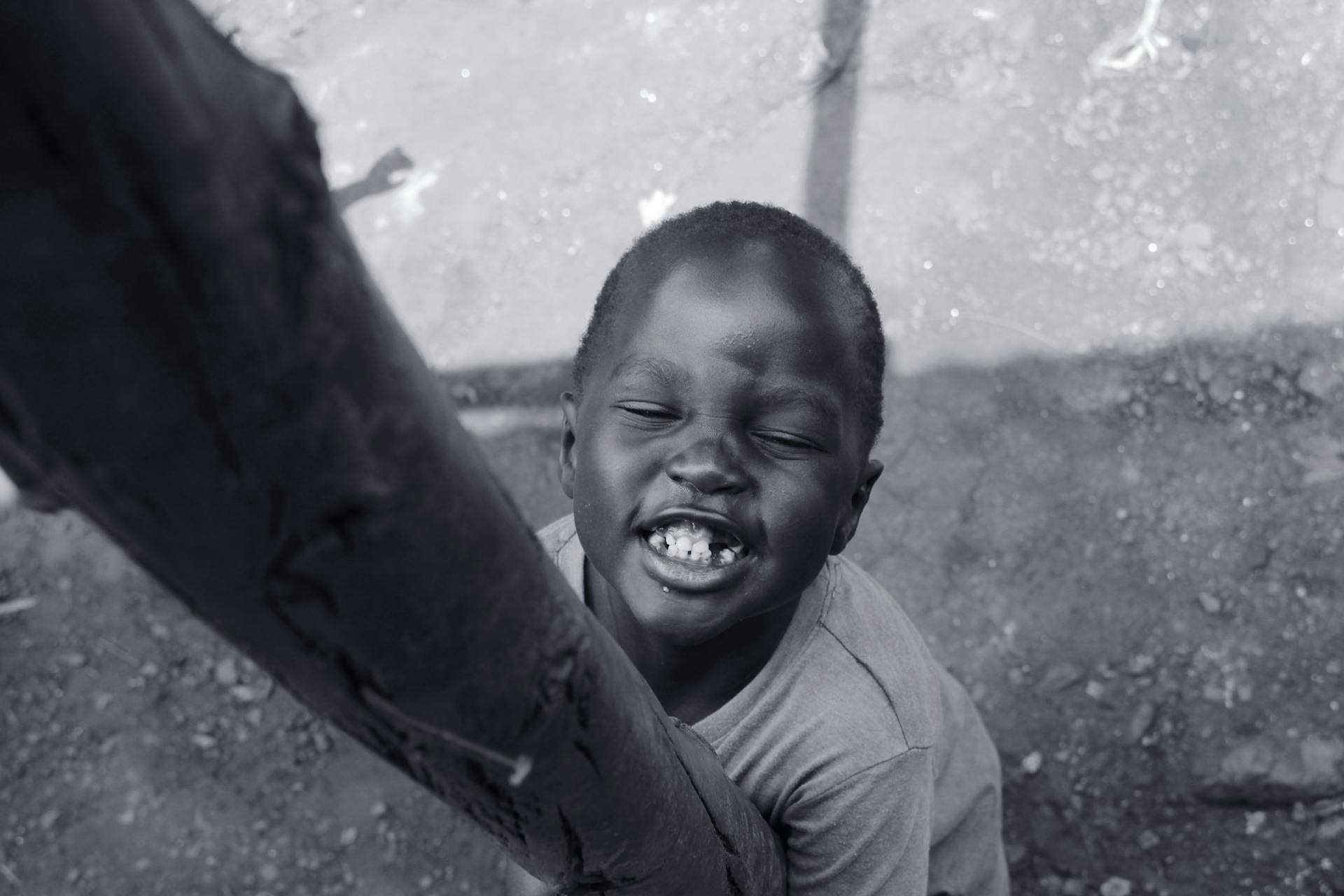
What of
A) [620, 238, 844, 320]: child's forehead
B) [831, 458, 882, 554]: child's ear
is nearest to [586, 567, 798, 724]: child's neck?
[831, 458, 882, 554]: child's ear

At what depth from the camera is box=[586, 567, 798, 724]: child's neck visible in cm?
157

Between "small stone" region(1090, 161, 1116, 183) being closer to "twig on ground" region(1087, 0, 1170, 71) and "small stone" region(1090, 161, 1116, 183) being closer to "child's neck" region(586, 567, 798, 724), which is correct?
"twig on ground" region(1087, 0, 1170, 71)

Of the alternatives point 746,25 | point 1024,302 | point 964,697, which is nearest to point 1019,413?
point 1024,302

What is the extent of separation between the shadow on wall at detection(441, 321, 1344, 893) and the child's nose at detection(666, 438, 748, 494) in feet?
3.82

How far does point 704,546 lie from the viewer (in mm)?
1338

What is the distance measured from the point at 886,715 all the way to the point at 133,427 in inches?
51.8

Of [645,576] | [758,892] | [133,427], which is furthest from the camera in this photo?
[645,576]

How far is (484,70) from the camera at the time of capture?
340 centimetres

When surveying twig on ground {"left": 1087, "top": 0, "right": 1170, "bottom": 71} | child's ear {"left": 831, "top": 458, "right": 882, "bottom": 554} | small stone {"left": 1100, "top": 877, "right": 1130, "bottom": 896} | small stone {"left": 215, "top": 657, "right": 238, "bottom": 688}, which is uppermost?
child's ear {"left": 831, "top": 458, "right": 882, "bottom": 554}

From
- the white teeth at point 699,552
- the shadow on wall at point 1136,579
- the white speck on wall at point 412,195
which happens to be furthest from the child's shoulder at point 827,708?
the white speck on wall at point 412,195

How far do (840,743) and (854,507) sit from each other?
32 cm

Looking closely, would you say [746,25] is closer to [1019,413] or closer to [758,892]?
[1019,413]

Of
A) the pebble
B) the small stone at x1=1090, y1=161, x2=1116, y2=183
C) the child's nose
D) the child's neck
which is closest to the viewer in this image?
the child's nose

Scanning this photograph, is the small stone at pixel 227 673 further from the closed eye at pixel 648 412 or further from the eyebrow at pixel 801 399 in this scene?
the eyebrow at pixel 801 399
